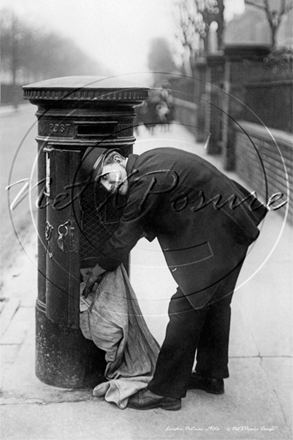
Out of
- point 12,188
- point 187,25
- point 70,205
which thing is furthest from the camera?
point 187,25

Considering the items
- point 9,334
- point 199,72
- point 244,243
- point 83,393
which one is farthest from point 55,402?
point 199,72

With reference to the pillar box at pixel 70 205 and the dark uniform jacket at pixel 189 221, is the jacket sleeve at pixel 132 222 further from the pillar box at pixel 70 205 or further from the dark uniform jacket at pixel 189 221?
the pillar box at pixel 70 205

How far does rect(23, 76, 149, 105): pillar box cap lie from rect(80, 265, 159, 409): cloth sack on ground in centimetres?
96

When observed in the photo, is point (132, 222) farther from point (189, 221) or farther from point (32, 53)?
point (32, 53)

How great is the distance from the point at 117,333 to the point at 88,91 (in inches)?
53.7

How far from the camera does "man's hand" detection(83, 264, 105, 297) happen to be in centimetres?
340

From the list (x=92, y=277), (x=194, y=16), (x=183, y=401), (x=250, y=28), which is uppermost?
(x=250, y=28)

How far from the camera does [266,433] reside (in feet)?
10.5

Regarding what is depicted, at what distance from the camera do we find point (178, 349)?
340 centimetres

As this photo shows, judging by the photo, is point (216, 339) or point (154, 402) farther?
point (216, 339)

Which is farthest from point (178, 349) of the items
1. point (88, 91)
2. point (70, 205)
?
point (88, 91)

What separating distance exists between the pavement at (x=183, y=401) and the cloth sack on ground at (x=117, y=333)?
0.39 feet

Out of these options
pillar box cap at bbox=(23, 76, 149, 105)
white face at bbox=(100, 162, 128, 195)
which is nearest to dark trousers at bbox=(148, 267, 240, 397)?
white face at bbox=(100, 162, 128, 195)

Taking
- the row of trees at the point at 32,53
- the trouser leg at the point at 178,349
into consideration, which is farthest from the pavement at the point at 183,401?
the row of trees at the point at 32,53
